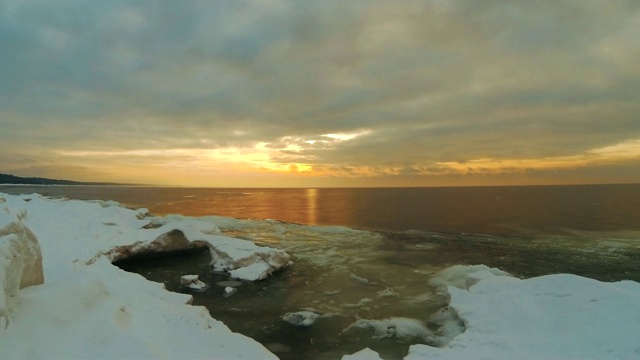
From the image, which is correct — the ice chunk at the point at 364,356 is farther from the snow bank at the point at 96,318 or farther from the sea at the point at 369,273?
the snow bank at the point at 96,318

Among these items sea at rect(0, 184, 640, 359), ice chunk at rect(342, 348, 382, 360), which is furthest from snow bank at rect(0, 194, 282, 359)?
sea at rect(0, 184, 640, 359)

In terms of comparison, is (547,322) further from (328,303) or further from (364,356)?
(328,303)

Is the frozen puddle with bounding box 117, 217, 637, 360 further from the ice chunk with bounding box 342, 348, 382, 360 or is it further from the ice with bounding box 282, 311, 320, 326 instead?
the ice chunk with bounding box 342, 348, 382, 360

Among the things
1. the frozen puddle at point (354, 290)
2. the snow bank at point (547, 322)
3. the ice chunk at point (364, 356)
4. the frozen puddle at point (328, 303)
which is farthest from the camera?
the frozen puddle at point (354, 290)

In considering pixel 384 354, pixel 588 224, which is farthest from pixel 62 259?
pixel 588 224

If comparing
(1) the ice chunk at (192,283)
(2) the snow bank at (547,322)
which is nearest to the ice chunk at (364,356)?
(2) the snow bank at (547,322)

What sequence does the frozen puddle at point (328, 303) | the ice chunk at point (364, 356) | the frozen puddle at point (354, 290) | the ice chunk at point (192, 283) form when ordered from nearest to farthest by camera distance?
the ice chunk at point (364, 356) < the frozen puddle at point (328, 303) < the frozen puddle at point (354, 290) < the ice chunk at point (192, 283)

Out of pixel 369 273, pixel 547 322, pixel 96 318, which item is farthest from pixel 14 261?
pixel 369 273

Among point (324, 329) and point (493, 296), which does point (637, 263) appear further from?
point (324, 329)

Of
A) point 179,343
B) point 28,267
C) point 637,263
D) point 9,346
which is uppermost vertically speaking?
point 28,267

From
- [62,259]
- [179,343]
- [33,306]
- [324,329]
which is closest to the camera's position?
[33,306]

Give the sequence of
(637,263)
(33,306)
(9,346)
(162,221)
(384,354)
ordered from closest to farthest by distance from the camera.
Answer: (9,346), (33,306), (384,354), (637,263), (162,221)
